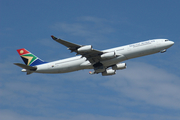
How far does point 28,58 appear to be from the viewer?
A: 7081cm

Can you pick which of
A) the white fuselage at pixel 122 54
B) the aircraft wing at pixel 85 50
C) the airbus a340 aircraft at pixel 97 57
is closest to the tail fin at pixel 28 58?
the airbus a340 aircraft at pixel 97 57

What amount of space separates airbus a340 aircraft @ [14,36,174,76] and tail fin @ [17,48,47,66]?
0.79 metres

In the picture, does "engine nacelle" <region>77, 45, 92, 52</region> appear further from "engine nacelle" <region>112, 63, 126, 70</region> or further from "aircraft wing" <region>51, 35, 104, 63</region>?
"engine nacelle" <region>112, 63, 126, 70</region>

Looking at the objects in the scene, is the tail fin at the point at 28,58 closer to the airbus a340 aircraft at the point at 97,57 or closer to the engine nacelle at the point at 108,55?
the airbus a340 aircraft at the point at 97,57

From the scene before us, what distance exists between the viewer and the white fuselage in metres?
61.1

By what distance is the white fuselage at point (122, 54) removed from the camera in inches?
2406

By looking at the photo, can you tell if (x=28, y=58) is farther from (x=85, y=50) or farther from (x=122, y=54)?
(x=122, y=54)

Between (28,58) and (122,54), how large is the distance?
2321 centimetres

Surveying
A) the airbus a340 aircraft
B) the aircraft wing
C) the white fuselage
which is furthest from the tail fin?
the aircraft wing

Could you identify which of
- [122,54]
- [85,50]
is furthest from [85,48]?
[122,54]

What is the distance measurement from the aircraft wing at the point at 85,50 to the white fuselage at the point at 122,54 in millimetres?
1498

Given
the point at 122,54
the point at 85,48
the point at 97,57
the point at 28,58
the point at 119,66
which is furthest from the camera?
the point at 28,58

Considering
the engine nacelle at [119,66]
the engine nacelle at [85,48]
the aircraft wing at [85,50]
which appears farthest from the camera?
the engine nacelle at [119,66]

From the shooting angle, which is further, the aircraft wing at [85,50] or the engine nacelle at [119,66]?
the engine nacelle at [119,66]
